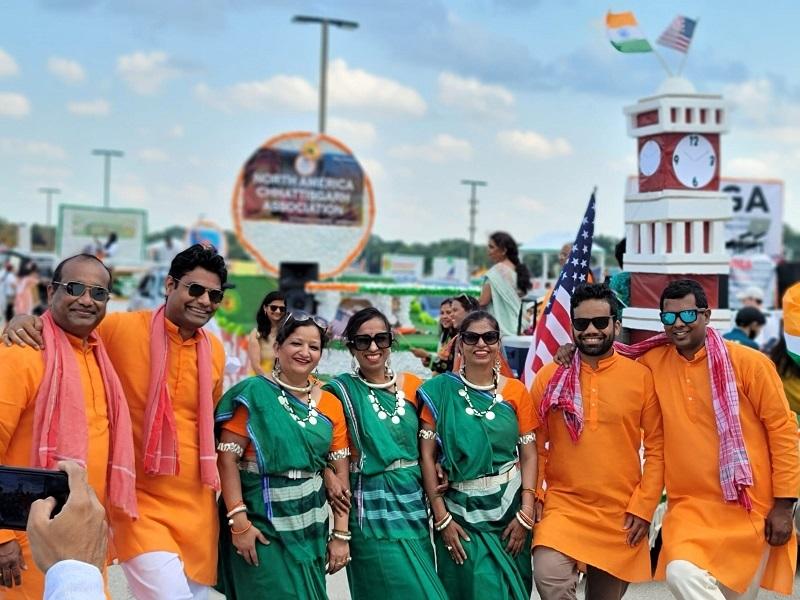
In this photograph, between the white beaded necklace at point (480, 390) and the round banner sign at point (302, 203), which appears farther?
the round banner sign at point (302, 203)

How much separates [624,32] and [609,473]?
152 inches

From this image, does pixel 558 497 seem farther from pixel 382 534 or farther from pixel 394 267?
pixel 394 267

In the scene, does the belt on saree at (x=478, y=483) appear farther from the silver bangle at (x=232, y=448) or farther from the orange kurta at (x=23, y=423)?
the orange kurta at (x=23, y=423)

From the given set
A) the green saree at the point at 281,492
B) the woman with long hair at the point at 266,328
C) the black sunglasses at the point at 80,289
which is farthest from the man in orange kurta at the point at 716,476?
the woman with long hair at the point at 266,328

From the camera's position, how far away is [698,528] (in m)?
4.18

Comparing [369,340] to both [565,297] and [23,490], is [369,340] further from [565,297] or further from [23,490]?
[565,297]

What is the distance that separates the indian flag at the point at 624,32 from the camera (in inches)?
274

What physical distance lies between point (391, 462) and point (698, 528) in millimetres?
1339

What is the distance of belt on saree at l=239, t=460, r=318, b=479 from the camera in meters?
3.98

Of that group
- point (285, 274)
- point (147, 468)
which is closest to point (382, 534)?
point (147, 468)

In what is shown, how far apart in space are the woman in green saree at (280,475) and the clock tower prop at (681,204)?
307 centimetres

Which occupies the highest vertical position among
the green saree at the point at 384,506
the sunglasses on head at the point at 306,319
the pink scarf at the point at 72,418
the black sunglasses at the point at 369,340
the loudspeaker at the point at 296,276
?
the loudspeaker at the point at 296,276

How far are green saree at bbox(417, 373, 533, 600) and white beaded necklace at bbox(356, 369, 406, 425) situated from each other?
0.33 feet

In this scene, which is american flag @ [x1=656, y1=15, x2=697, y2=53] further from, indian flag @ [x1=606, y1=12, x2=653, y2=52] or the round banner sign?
the round banner sign
